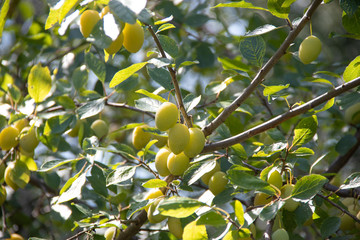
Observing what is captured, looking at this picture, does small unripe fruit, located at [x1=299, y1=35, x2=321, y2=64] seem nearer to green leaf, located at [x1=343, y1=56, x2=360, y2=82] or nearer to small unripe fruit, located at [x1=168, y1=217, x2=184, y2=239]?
green leaf, located at [x1=343, y1=56, x2=360, y2=82]

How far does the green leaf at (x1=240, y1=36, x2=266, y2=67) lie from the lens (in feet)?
2.48

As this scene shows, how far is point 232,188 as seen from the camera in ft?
→ 2.29

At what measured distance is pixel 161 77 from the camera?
760 mm

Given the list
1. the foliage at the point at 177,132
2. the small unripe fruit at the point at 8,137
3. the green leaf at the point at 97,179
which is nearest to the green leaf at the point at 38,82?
the foliage at the point at 177,132

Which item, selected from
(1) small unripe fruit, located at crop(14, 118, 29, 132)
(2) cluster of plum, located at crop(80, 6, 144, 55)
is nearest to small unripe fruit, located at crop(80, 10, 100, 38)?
(2) cluster of plum, located at crop(80, 6, 144, 55)

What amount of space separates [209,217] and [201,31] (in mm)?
1255

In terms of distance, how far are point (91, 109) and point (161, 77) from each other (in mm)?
234

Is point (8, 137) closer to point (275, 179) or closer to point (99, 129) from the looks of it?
point (99, 129)

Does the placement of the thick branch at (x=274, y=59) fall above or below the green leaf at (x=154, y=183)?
above

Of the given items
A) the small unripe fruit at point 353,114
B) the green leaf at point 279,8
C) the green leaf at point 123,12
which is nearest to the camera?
the green leaf at point 123,12

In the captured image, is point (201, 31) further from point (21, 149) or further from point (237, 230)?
point (237, 230)

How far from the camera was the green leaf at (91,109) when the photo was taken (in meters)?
0.89

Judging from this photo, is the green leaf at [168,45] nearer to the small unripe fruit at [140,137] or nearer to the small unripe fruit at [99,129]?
the small unripe fruit at [140,137]

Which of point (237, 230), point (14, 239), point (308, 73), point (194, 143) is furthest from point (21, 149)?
point (308, 73)
